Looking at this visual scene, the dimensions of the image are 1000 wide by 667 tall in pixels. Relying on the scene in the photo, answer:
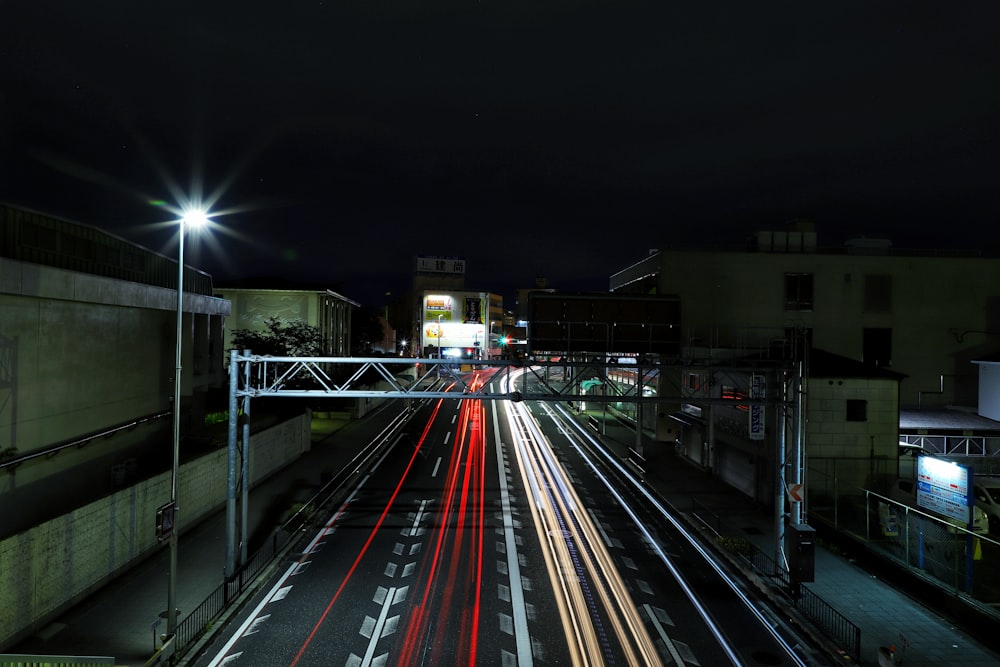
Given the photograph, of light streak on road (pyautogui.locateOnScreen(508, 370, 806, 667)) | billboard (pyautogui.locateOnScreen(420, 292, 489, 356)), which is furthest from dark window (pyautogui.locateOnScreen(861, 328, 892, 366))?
billboard (pyautogui.locateOnScreen(420, 292, 489, 356))

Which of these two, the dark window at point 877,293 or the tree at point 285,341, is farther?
the tree at point 285,341

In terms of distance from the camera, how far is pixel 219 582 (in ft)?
56.4

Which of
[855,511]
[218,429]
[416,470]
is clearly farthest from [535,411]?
[855,511]

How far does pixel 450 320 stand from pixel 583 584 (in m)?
112

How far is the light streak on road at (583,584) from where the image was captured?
44.2 feet

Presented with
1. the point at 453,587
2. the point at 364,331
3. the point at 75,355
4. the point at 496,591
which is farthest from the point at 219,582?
the point at 364,331

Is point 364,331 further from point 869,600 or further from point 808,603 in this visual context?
point 869,600

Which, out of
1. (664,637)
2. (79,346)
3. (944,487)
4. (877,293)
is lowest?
(664,637)

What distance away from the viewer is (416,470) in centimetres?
3359

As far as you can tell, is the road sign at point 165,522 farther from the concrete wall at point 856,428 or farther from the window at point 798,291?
the window at point 798,291

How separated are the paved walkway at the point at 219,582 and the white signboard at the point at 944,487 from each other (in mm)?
2850

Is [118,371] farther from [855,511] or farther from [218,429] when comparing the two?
[855,511]

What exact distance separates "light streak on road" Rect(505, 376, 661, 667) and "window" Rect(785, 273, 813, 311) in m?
21.6

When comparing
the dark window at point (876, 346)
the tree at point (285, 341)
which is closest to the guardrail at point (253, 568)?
the tree at point (285, 341)
